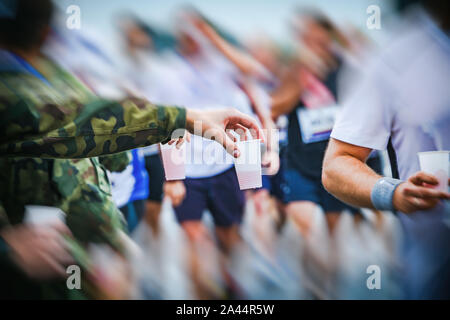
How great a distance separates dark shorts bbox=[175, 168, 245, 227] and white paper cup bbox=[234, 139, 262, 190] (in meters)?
0.07

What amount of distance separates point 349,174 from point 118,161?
3.64ft

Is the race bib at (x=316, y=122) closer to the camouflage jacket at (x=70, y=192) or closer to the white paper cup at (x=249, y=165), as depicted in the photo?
the white paper cup at (x=249, y=165)

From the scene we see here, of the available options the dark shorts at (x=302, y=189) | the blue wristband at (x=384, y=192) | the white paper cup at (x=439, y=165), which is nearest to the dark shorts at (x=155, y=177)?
the dark shorts at (x=302, y=189)

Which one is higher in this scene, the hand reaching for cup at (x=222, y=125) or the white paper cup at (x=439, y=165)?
the hand reaching for cup at (x=222, y=125)

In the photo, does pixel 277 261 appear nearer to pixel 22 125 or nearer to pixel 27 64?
pixel 22 125

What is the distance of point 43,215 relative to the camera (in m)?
1.97

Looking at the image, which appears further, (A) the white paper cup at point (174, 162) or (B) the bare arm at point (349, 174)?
(A) the white paper cup at point (174, 162)

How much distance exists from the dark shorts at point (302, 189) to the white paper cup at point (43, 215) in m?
1.09

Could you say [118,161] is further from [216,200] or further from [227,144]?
[227,144]

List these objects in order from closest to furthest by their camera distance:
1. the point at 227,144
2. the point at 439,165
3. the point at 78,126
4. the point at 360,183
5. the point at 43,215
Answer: the point at 78,126 < the point at 227,144 < the point at 439,165 < the point at 360,183 < the point at 43,215

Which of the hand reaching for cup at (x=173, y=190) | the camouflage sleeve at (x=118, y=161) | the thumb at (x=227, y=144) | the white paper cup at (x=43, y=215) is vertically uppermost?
the thumb at (x=227, y=144)

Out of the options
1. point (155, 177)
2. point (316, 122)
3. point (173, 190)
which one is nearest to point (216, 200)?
point (173, 190)

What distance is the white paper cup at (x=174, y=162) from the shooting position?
202 centimetres

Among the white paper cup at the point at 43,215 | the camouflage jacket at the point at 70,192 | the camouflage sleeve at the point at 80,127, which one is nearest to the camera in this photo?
the camouflage sleeve at the point at 80,127
